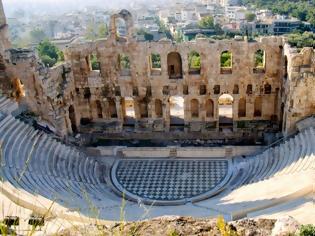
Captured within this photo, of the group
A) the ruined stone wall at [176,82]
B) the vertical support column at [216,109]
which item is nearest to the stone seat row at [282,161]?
the ruined stone wall at [176,82]

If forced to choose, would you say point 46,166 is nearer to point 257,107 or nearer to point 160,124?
point 160,124

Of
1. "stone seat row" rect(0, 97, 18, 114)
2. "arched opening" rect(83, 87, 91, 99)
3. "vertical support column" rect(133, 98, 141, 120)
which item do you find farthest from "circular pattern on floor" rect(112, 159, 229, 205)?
"stone seat row" rect(0, 97, 18, 114)

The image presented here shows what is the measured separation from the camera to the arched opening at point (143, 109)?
89.5 ft

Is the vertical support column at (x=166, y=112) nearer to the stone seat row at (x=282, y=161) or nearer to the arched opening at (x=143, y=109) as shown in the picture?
the arched opening at (x=143, y=109)

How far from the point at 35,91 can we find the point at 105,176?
6.98 metres

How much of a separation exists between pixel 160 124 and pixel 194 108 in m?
2.66

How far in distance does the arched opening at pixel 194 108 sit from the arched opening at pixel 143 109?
318 centimetres

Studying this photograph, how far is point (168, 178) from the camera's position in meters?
22.4

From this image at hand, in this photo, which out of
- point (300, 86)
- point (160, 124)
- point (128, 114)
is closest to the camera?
point (300, 86)

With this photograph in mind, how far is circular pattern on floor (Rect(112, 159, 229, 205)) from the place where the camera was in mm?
20812

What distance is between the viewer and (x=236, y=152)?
2445cm

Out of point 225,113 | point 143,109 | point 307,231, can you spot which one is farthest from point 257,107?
→ point 307,231

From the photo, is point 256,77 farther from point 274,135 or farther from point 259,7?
point 259,7

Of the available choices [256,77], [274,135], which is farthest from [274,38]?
[274,135]
